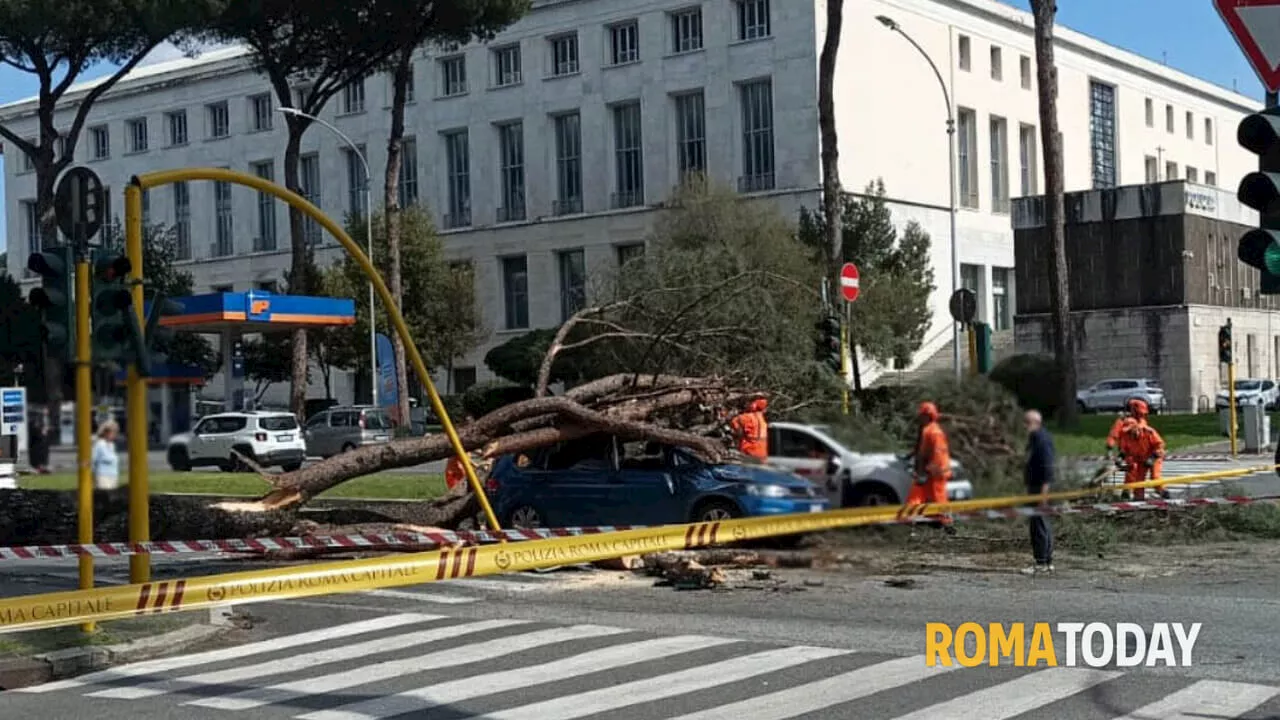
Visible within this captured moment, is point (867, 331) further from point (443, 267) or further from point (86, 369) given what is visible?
point (443, 267)

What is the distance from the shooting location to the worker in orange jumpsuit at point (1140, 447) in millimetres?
6180

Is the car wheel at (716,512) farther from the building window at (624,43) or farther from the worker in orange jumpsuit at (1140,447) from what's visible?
the building window at (624,43)

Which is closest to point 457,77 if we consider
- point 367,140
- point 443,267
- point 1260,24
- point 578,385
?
point 443,267

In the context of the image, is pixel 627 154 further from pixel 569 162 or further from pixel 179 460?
pixel 179 460

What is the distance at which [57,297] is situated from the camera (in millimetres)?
8648

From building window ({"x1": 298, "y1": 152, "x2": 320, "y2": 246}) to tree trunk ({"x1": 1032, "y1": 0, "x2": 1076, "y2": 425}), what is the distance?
34.4ft

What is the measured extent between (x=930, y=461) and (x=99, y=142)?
520 inches

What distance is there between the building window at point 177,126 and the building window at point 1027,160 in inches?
441

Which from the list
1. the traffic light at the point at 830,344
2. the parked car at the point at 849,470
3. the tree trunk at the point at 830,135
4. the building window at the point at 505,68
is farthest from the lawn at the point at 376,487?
the building window at the point at 505,68

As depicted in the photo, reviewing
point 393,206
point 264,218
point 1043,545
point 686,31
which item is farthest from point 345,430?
point 686,31

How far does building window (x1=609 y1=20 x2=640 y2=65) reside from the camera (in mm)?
60812

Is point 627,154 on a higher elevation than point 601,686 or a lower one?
higher

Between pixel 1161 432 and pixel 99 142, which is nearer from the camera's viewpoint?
pixel 1161 432

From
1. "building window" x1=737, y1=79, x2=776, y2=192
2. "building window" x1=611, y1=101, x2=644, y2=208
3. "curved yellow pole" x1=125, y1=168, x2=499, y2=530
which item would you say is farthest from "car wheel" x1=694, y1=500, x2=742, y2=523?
"building window" x1=611, y1=101, x2=644, y2=208
